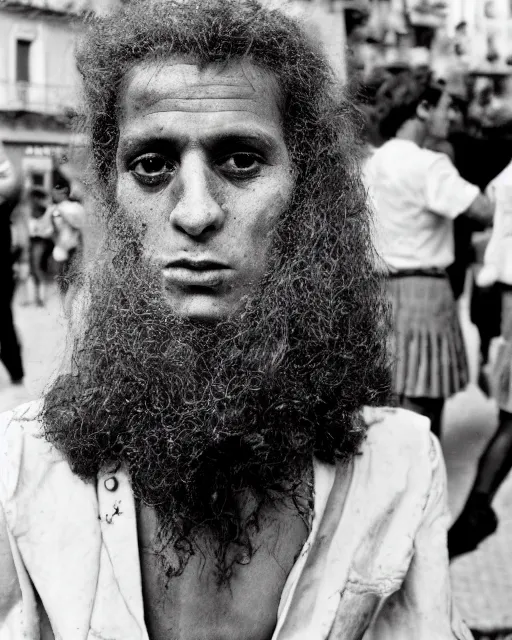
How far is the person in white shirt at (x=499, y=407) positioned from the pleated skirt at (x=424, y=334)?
23cm

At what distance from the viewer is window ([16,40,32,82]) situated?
4.27 metres

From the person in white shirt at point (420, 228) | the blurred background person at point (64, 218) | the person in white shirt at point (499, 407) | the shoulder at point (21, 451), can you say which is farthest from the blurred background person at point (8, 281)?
the shoulder at point (21, 451)

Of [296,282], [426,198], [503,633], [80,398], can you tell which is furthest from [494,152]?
[80,398]

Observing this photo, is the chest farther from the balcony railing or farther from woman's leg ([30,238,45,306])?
the balcony railing

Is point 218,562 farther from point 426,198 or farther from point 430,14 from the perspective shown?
point 430,14

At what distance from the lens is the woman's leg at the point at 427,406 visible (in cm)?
412

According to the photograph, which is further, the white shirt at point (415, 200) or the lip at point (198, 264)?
the white shirt at point (415, 200)

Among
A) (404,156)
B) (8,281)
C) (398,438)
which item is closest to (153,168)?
(398,438)

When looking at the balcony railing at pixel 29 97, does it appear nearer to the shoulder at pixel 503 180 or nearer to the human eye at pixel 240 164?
the shoulder at pixel 503 180

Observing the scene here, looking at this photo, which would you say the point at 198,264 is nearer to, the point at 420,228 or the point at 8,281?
the point at 420,228

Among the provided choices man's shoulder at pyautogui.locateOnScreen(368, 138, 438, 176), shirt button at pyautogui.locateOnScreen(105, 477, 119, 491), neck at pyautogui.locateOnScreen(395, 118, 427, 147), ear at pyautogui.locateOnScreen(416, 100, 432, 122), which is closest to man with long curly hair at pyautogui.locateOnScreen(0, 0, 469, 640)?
shirt button at pyautogui.locateOnScreen(105, 477, 119, 491)

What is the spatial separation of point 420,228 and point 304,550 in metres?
2.56

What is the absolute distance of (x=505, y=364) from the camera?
3.93 metres

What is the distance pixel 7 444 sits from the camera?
61.1 inches
